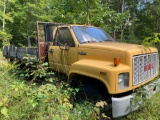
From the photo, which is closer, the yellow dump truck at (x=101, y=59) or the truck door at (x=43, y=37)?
the yellow dump truck at (x=101, y=59)

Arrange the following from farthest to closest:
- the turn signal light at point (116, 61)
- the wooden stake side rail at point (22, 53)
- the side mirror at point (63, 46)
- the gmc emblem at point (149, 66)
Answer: the wooden stake side rail at point (22, 53), the side mirror at point (63, 46), the gmc emblem at point (149, 66), the turn signal light at point (116, 61)

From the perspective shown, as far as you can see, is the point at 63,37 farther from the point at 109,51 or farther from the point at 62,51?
the point at 109,51

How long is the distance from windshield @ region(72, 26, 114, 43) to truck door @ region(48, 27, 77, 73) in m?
0.21

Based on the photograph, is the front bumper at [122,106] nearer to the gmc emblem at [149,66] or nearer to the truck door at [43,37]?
the gmc emblem at [149,66]

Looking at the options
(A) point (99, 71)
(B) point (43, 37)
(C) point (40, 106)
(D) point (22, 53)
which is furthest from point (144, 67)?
(D) point (22, 53)

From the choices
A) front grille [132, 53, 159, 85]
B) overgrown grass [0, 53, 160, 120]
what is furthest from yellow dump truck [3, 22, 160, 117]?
overgrown grass [0, 53, 160, 120]

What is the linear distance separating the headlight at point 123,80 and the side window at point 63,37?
1.81 meters

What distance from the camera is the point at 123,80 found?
372cm

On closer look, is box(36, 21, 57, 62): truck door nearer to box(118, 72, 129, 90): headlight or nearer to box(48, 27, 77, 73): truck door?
box(48, 27, 77, 73): truck door

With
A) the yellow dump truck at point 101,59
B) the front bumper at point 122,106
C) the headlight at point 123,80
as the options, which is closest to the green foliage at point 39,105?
the front bumper at point 122,106

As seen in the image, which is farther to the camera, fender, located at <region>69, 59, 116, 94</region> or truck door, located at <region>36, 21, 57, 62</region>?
truck door, located at <region>36, 21, 57, 62</region>

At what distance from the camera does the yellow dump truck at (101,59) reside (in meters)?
3.64

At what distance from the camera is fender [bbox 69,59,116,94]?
358 cm

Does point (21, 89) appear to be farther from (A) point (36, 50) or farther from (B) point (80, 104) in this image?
(A) point (36, 50)
